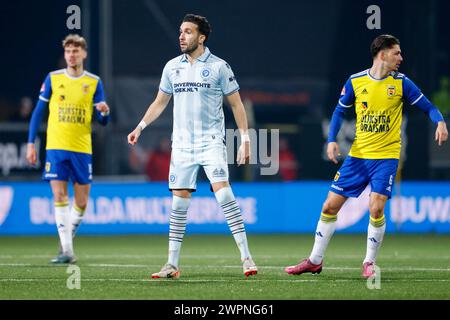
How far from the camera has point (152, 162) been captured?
20.3 metres

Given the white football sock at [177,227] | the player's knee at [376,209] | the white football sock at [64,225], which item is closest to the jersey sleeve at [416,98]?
the player's knee at [376,209]

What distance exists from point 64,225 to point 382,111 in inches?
154

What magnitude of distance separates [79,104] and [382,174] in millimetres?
3857

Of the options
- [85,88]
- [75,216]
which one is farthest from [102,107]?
[75,216]

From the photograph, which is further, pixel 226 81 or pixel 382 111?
pixel 382 111

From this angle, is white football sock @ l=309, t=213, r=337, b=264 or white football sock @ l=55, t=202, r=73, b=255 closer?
white football sock @ l=309, t=213, r=337, b=264

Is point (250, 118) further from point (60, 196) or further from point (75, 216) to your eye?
point (60, 196)

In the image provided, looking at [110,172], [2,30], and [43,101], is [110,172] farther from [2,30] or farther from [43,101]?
[43,101]

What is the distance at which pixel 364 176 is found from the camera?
965 cm

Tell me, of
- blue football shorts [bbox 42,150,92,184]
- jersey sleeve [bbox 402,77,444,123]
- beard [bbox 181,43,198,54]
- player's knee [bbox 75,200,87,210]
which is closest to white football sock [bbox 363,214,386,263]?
jersey sleeve [bbox 402,77,444,123]

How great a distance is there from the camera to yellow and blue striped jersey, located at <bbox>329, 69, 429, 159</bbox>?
962 cm

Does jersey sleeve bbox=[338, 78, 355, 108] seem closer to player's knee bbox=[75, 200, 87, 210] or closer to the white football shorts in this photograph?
the white football shorts

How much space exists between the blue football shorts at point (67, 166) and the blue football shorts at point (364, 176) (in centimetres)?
333
